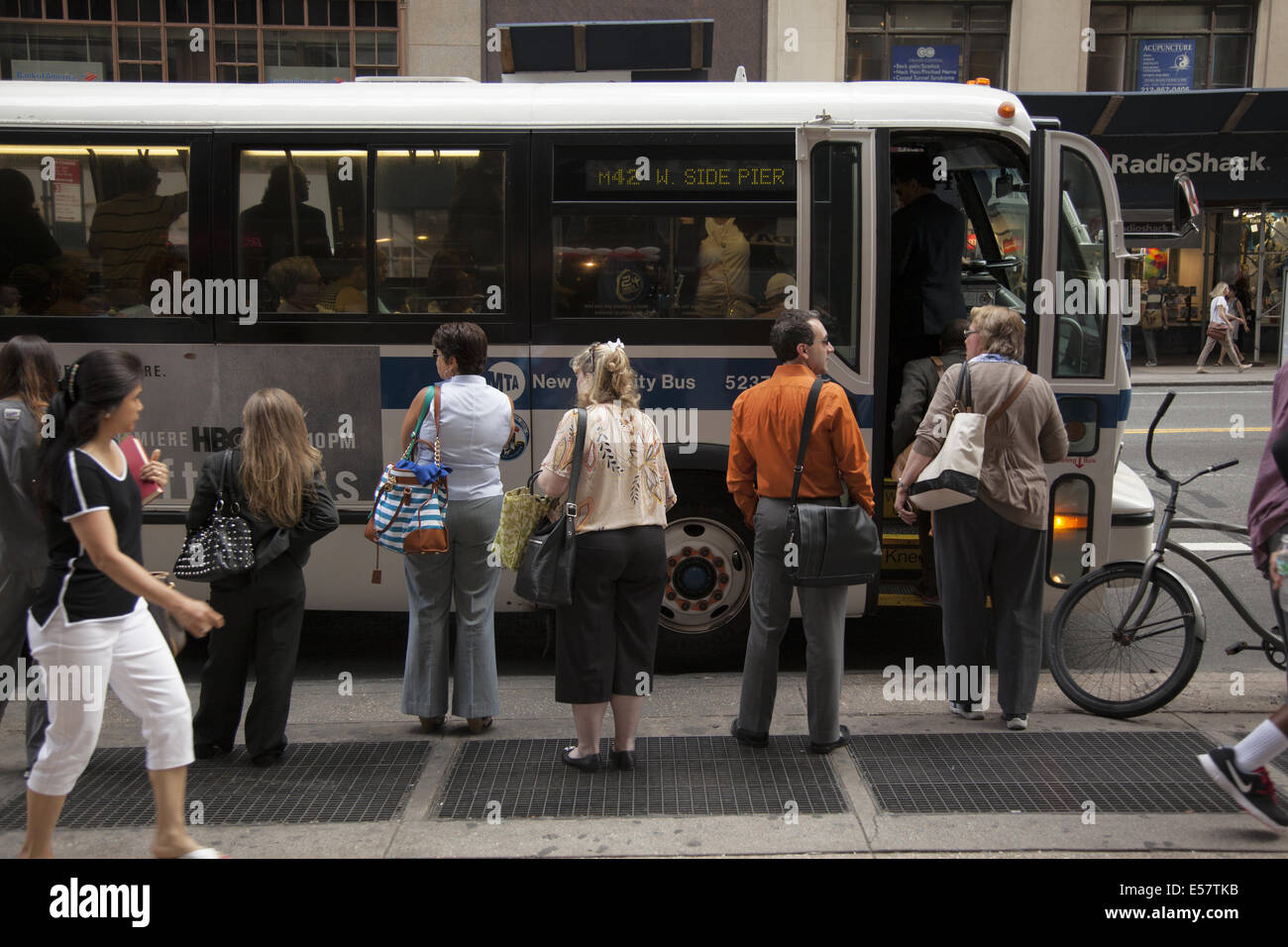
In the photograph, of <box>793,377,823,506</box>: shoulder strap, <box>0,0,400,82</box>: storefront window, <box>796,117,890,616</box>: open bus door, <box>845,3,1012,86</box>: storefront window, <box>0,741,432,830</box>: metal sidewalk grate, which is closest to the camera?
<box>0,741,432,830</box>: metal sidewalk grate

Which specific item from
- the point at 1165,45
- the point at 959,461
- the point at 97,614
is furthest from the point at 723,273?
the point at 1165,45

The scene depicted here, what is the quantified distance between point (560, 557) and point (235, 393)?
8.33 feet

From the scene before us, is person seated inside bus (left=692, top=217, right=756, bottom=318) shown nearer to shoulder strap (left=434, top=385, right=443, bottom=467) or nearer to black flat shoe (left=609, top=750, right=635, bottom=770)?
shoulder strap (left=434, top=385, right=443, bottom=467)

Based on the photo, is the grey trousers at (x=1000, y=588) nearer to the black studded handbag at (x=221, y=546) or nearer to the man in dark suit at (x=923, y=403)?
the man in dark suit at (x=923, y=403)

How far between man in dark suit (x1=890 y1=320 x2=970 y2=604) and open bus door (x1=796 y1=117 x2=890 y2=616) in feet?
0.80

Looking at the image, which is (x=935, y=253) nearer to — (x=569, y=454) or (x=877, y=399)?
(x=877, y=399)

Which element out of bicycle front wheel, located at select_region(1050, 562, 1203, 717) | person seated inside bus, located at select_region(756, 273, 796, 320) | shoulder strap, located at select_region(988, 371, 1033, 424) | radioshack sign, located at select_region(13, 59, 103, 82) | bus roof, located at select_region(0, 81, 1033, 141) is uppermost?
radioshack sign, located at select_region(13, 59, 103, 82)

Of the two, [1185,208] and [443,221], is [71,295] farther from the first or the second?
[1185,208]

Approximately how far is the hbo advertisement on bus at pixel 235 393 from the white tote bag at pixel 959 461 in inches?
116

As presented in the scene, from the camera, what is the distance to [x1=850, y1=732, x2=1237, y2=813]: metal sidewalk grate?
4559mm

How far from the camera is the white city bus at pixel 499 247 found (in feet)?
20.2

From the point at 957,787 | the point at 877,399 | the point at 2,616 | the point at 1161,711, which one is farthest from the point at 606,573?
the point at 1161,711

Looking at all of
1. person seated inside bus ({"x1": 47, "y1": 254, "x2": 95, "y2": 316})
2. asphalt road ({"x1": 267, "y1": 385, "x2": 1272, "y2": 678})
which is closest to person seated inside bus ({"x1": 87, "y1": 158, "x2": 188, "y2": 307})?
person seated inside bus ({"x1": 47, "y1": 254, "x2": 95, "y2": 316})

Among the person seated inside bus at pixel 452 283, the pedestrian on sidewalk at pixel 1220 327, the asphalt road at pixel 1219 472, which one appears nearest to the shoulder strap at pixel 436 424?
the person seated inside bus at pixel 452 283
